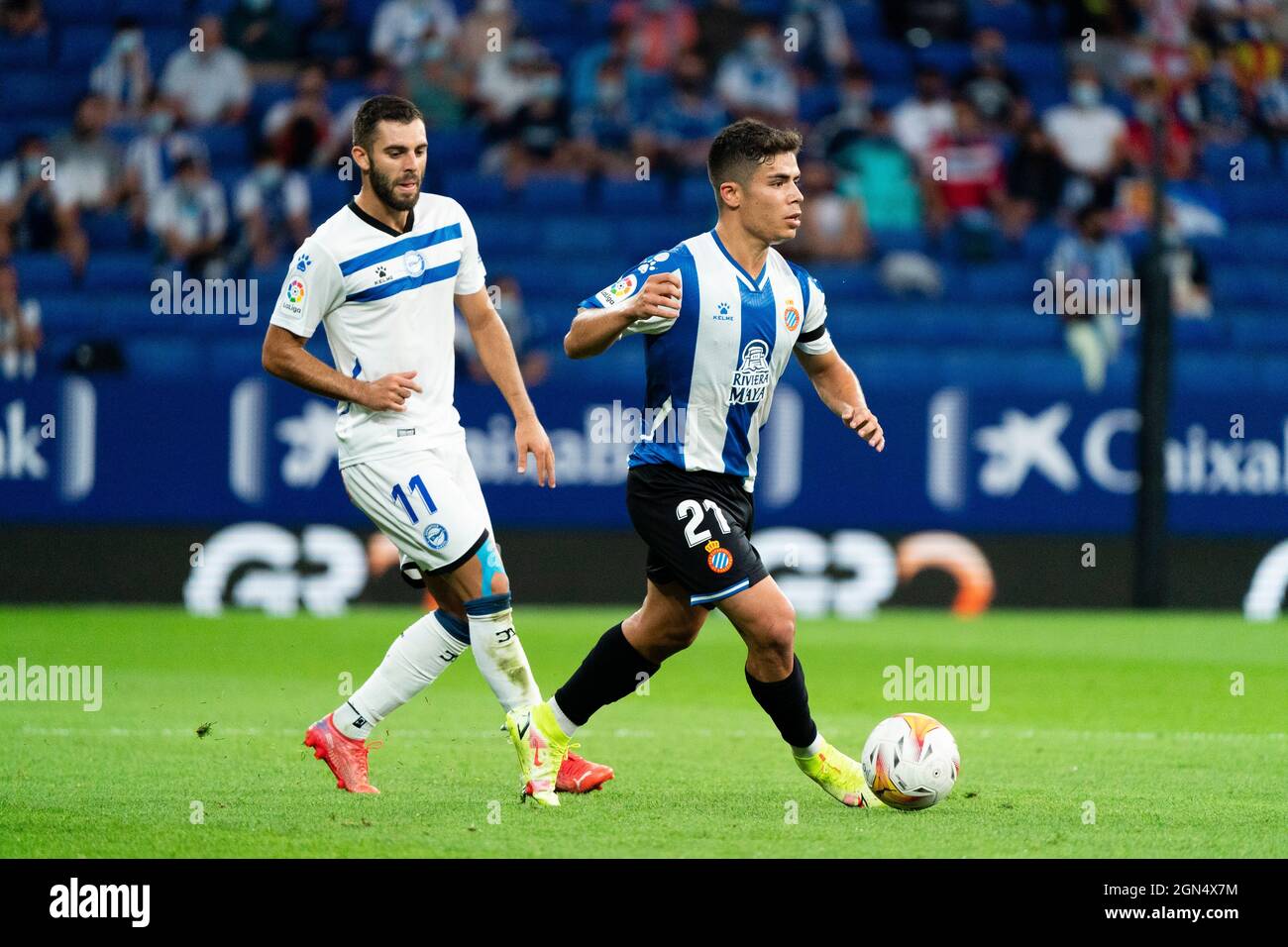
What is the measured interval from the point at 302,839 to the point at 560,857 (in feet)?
Result: 2.53

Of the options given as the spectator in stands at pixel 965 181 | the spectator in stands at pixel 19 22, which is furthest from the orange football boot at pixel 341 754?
the spectator in stands at pixel 19 22

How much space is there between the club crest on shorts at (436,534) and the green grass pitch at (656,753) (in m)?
0.79

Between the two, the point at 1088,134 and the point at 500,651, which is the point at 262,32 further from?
the point at 500,651

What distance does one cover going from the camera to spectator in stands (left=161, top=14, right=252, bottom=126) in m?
16.5

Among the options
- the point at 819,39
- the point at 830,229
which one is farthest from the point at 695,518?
the point at 819,39

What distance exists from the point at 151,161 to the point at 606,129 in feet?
12.2

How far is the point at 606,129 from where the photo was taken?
54.7 ft

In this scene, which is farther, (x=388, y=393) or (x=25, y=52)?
(x=25, y=52)

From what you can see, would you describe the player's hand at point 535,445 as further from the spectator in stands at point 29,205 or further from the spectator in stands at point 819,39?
A: the spectator in stands at point 819,39

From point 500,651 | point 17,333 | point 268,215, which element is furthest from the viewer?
point 268,215

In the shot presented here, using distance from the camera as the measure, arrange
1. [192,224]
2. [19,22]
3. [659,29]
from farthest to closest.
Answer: [19,22] < [659,29] < [192,224]

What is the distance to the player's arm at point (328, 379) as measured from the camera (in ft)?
20.3

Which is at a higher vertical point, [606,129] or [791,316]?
[606,129]

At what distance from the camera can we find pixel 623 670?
20.8 ft
